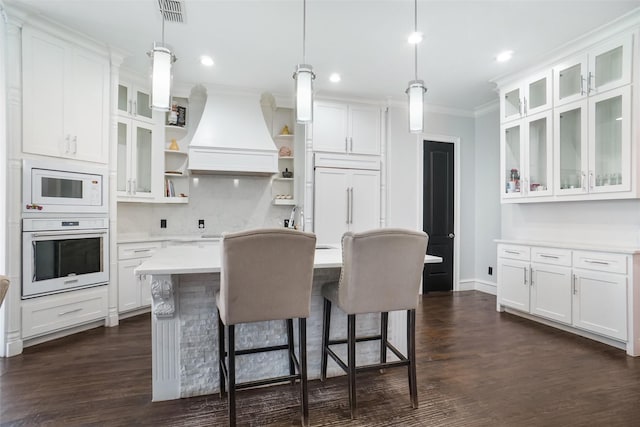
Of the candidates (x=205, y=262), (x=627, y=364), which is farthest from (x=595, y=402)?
(x=205, y=262)

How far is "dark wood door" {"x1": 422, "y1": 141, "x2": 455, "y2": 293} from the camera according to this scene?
5.10 m

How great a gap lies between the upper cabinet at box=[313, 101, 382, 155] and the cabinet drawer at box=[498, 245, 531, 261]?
201cm

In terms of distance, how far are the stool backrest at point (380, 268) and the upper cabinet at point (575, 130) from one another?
7.73 feet

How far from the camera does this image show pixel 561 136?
3.50m

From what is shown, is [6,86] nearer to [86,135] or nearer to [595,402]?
[86,135]

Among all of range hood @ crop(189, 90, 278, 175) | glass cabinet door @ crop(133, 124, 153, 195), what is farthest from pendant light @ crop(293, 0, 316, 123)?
glass cabinet door @ crop(133, 124, 153, 195)

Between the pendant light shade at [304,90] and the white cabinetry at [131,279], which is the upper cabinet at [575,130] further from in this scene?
the white cabinetry at [131,279]

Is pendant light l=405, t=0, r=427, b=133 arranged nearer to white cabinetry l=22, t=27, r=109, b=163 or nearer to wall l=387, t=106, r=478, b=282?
wall l=387, t=106, r=478, b=282

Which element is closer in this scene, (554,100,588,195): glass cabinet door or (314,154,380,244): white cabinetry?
(554,100,588,195): glass cabinet door

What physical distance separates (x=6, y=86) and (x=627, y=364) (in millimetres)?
5325

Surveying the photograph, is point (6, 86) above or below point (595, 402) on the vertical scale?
above

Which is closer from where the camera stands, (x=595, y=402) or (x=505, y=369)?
(x=595, y=402)

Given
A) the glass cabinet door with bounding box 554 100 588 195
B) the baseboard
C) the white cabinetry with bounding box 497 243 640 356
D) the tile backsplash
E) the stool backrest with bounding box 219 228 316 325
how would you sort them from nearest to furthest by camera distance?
the stool backrest with bounding box 219 228 316 325 → the white cabinetry with bounding box 497 243 640 356 → the glass cabinet door with bounding box 554 100 588 195 → the tile backsplash → the baseboard

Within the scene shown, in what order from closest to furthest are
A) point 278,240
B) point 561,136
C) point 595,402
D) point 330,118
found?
1. point 278,240
2. point 595,402
3. point 561,136
4. point 330,118
